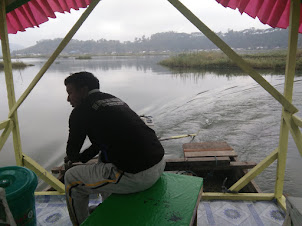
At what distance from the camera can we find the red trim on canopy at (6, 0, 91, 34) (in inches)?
136

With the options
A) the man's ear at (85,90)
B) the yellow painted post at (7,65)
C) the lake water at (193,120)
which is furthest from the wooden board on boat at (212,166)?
the man's ear at (85,90)

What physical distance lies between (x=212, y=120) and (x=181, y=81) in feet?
37.3

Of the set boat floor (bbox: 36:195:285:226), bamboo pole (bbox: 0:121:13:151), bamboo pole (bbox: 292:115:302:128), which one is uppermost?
bamboo pole (bbox: 292:115:302:128)

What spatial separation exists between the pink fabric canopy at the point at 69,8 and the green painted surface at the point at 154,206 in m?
2.16

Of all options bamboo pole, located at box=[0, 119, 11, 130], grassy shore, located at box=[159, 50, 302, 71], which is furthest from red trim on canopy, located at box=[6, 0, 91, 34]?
grassy shore, located at box=[159, 50, 302, 71]

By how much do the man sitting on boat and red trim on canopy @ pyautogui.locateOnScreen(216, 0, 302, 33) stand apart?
185 cm

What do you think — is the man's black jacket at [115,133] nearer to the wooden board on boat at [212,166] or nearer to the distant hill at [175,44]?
the wooden board on boat at [212,166]

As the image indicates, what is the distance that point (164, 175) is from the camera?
2424mm

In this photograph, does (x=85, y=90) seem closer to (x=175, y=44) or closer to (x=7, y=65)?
(x=7, y=65)

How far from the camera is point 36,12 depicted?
352 cm

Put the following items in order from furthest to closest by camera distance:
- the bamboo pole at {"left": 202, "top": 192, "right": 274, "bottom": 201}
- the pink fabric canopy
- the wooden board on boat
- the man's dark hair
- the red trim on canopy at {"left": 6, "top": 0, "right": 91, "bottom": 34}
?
the wooden board on boat → the red trim on canopy at {"left": 6, "top": 0, "right": 91, "bottom": 34} → the bamboo pole at {"left": 202, "top": 192, "right": 274, "bottom": 201} → the pink fabric canopy → the man's dark hair

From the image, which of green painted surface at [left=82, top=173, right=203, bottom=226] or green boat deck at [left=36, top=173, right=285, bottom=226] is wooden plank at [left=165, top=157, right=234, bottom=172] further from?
green painted surface at [left=82, top=173, right=203, bottom=226]

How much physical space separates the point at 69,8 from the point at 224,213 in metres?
3.62

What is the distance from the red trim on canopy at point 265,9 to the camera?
281cm
